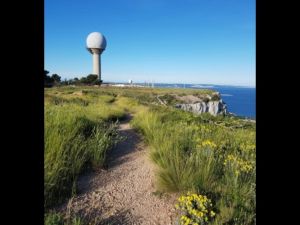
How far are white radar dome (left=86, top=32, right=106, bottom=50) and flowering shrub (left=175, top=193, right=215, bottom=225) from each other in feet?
203

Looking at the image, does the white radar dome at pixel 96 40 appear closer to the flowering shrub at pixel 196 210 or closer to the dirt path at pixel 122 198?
the dirt path at pixel 122 198

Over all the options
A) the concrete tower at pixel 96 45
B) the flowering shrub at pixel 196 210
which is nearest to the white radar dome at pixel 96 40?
the concrete tower at pixel 96 45

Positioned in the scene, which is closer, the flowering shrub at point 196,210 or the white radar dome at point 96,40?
the flowering shrub at point 196,210

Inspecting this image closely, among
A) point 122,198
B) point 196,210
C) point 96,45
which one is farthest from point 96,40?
point 196,210

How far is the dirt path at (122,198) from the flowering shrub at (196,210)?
0.34 meters

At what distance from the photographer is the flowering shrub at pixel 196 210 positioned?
2.67 meters

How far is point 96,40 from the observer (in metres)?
61.5

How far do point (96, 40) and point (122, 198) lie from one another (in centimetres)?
6140

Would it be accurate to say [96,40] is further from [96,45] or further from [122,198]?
[122,198]

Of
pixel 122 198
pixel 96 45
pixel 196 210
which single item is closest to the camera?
pixel 196 210

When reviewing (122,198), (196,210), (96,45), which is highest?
(96,45)
